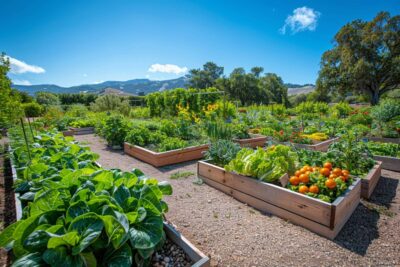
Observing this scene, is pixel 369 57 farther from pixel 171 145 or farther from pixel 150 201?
pixel 150 201

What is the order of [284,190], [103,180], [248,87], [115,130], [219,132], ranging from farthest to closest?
[248,87]
[115,130]
[219,132]
[284,190]
[103,180]

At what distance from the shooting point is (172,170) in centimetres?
434

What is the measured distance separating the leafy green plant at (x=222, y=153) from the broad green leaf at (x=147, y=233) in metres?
2.16

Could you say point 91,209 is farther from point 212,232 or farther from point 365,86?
point 365,86

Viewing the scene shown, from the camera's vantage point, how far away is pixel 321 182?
2.48 m

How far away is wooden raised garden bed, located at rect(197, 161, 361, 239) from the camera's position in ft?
7.04

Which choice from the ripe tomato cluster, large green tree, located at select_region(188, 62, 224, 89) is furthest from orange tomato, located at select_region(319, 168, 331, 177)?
Result: large green tree, located at select_region(188, 62, 224, 89)

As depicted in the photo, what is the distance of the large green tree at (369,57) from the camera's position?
17.4m

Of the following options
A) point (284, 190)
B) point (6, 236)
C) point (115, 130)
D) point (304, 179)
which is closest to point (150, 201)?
point (6, 236)

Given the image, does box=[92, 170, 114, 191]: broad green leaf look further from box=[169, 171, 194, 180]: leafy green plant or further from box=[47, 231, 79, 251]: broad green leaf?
box=[169, 171, 194, 180]: leafy green plant

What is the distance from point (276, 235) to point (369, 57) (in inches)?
918

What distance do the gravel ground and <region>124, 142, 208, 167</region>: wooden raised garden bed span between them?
1.51 m

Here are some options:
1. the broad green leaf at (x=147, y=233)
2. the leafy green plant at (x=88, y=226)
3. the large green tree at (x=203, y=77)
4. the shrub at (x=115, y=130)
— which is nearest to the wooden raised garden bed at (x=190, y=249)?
the leafy green plant at (x=88, y=226)

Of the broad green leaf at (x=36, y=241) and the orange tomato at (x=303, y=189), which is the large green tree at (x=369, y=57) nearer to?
the orange tomato at (x=303, y=189)
